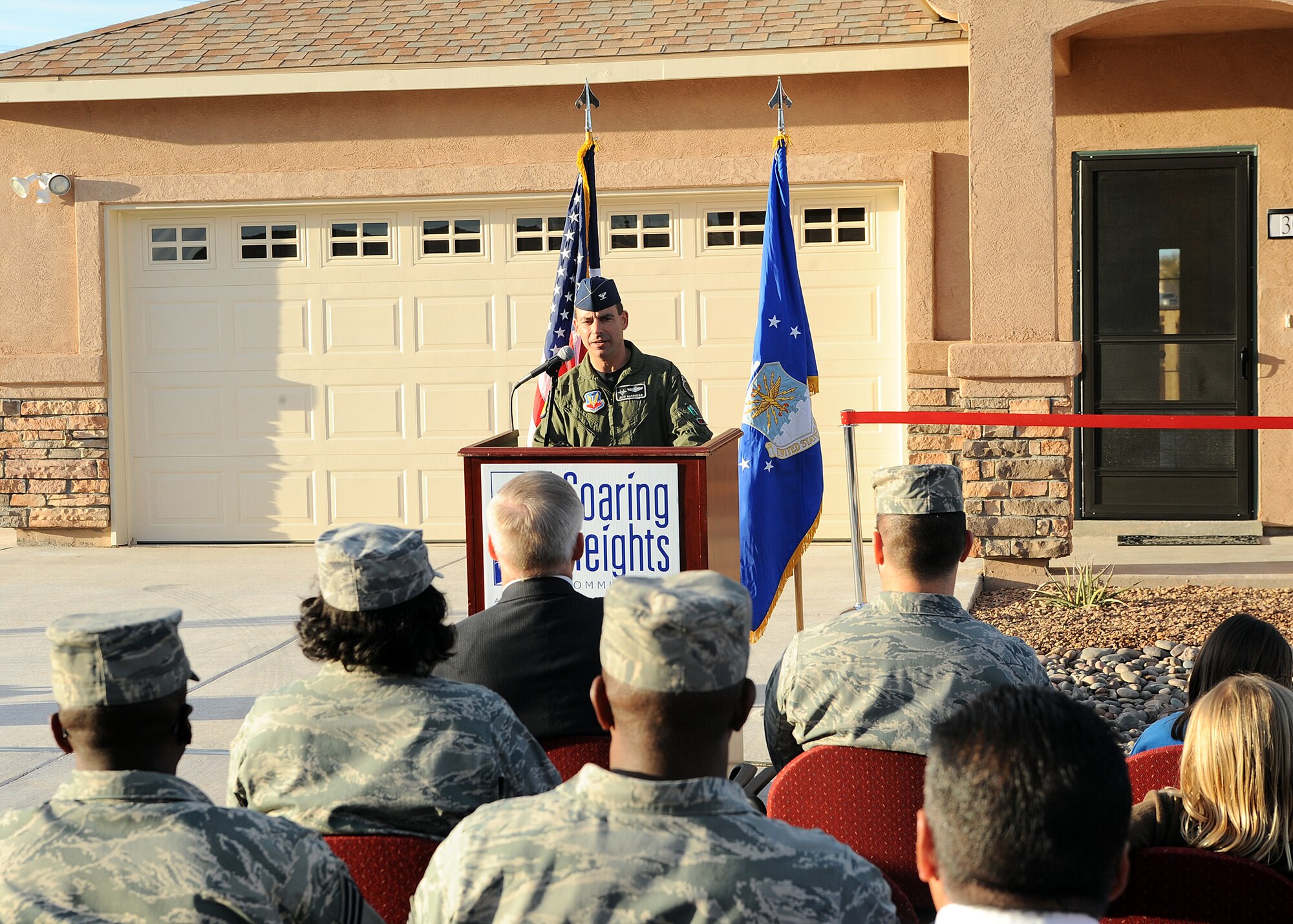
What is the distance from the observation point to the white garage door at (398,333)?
9812 millimetres

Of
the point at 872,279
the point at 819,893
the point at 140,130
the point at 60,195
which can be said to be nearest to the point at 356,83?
the point at 140,130

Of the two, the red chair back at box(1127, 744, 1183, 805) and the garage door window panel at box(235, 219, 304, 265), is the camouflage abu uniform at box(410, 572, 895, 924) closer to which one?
the red chair back at box(1127, 744, 1183, 805)

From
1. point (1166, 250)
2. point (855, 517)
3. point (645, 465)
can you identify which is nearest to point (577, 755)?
point (645, 465)

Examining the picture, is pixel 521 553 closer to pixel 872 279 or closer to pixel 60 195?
pixel 872 279

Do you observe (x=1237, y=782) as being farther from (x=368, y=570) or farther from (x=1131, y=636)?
(x=1131, y=636)

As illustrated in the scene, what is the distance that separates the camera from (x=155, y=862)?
190 cm

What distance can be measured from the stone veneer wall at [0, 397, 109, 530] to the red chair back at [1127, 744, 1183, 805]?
8.87 metres

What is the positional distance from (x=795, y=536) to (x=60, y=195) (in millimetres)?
6499

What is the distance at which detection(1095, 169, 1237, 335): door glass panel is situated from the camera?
946 cm

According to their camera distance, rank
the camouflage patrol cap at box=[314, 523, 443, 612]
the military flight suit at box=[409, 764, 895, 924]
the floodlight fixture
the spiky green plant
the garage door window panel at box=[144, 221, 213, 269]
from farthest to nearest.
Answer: the garage door window panel at box=[144, 221, 213, 269] → the floodlight fixture → the spiky green plant → the camouflage patrol cap at box=[314, 523, 443, 612] → the military flight suit at box=[409, 764, 895, 924]

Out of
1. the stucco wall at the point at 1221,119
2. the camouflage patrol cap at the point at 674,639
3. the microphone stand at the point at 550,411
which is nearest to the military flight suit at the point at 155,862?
the camouflage patrol cap at the point at 674,639

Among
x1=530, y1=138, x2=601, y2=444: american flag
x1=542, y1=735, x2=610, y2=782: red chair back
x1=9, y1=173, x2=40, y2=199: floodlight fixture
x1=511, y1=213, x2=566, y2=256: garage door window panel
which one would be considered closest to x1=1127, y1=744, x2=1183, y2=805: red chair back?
x1=542, y1=735, x2=610, y2=782: red chair back

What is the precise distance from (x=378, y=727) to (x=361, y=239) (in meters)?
8.24

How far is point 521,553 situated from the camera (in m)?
3.28
